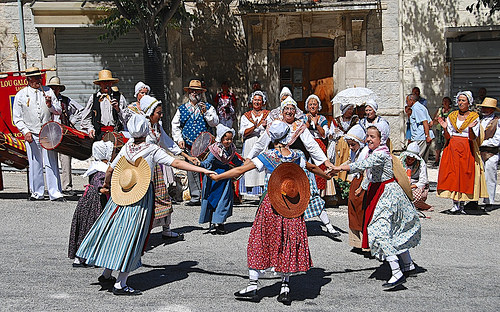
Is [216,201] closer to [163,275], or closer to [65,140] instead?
[163,275]

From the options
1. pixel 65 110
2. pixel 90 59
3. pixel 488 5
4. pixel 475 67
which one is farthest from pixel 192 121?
pixel 475 67

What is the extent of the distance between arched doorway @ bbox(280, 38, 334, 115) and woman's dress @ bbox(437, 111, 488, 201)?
6976 mm

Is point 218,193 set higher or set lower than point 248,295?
higher

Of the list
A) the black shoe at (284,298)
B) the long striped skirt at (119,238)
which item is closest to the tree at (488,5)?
the black shoe at (284,298)

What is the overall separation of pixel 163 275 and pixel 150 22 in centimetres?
827

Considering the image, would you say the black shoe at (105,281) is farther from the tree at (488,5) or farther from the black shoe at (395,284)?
the tree at (488,5)

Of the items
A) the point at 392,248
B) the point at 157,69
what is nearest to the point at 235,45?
the point at 157,69

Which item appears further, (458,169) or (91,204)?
(458,169)

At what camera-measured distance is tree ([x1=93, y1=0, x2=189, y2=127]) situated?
13438mm

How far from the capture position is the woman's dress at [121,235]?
5.57 metres

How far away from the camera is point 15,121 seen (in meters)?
10.4

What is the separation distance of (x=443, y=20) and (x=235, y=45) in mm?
5129

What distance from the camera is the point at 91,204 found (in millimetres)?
6676

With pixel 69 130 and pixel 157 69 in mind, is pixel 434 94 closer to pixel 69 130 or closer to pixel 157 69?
pixel 157 69
